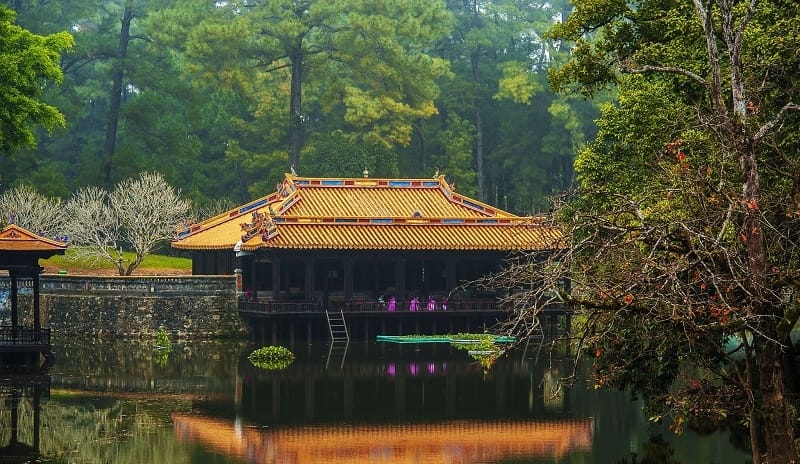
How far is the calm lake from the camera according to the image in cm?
2627

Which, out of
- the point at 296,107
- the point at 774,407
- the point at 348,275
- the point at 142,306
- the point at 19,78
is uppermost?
the point at 296,107

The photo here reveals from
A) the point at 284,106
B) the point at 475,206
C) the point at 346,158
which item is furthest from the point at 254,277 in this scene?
the point at 284,106

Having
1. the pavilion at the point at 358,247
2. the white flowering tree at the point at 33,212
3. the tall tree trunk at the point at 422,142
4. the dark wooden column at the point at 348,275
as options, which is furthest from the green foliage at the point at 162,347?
the tall tree trunk at the point at 422,142

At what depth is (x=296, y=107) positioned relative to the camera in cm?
7906

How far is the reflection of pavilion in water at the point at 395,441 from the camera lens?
85.8 ft

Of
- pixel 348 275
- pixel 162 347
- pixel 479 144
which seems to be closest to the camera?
pixel 162 347

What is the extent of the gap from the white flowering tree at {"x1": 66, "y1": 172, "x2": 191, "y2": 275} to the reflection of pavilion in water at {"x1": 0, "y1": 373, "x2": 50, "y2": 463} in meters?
23.8

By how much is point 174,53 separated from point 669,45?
60.1 metres

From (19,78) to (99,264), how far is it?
786 inches

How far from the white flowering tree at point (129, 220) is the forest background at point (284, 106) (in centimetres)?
568

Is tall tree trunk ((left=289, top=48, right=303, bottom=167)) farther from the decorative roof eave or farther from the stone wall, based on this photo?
the stone wall

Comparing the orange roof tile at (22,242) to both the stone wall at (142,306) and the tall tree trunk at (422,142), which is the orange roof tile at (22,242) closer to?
the stone wall at (142,306)

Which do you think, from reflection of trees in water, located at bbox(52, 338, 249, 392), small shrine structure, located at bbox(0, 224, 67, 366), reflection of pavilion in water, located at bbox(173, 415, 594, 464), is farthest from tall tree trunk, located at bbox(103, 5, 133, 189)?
reflection of pavilion in water, located at bbox(173, 415, 594, 464)

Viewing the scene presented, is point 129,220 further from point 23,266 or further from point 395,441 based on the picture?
point 395,441
